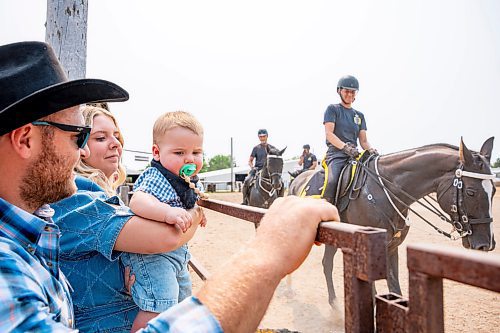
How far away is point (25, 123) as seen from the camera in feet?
3.20

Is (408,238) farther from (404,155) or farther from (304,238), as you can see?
(304,238)

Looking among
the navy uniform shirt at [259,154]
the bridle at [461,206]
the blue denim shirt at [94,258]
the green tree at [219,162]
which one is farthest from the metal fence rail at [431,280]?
the green tree at [219,162]

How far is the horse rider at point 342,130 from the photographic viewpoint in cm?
514

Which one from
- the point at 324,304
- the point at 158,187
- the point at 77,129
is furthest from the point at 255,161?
the point at 77,129

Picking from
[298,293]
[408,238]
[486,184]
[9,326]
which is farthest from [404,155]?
[408,238]

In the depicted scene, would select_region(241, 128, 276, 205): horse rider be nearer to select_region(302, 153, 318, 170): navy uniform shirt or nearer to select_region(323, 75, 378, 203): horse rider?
select_region(302, 153, 318, 170): navy uniform shirt

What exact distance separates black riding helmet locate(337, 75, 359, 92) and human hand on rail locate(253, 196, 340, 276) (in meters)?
4.88

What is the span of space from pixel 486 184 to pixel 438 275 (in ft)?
13.6

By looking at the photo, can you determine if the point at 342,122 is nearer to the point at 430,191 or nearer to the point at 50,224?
the point at 430,191

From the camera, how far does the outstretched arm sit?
32.6 inches

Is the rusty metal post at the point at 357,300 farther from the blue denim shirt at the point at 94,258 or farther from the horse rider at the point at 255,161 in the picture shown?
the horse rider at the point at 255,161

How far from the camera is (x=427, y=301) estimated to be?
→ 0.67 m

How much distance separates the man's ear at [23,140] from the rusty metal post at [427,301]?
41.1 inches

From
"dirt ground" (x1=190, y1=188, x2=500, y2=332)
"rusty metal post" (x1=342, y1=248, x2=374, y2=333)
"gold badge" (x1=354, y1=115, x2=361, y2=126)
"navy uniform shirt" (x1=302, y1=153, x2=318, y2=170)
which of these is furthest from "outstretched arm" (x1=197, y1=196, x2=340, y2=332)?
"navy uniform shirt" (x1=302, y1=153, x2=318, y2=170)
